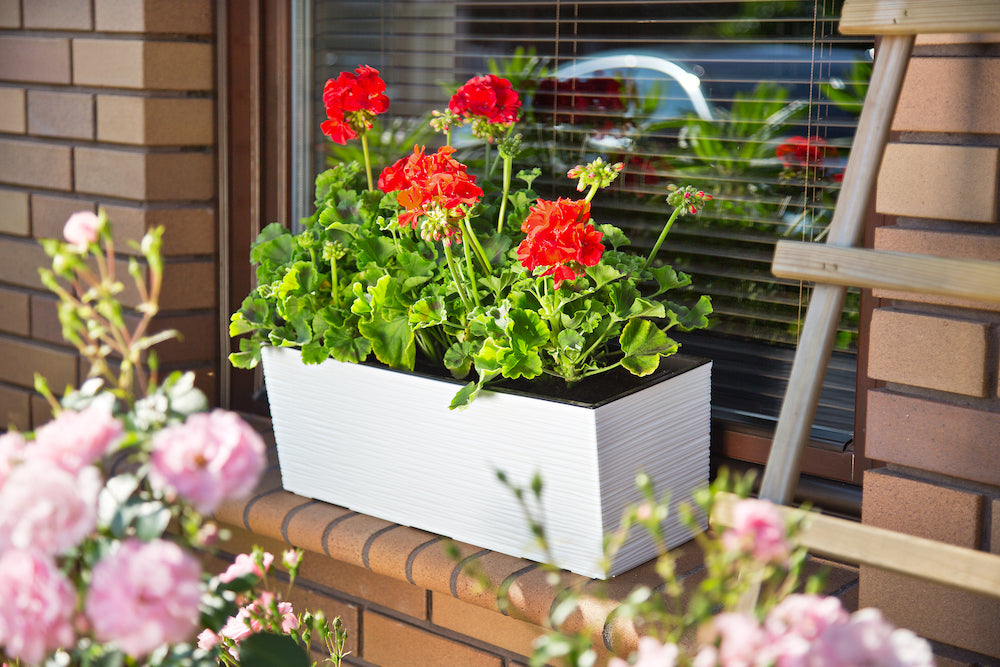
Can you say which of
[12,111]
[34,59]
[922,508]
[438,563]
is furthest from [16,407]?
[922,508]

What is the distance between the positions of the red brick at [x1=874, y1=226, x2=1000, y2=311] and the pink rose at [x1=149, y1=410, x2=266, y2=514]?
3.03 ft

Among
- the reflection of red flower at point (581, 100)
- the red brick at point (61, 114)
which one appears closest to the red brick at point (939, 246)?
the reflection of red flower at point (581, 100)

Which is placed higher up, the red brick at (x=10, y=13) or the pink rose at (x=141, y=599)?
the red brick at (x=10, y=13)

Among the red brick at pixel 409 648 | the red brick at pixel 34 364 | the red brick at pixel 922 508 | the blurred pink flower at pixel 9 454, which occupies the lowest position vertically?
the red brick at pixel 409 648

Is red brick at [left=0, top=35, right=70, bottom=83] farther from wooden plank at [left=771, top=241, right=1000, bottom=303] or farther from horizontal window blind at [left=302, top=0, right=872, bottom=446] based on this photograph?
wooden plank at [left=771, top=241, right=1000, bottom=303]

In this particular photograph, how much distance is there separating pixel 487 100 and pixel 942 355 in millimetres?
793

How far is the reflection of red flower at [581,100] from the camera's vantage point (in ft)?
6.43

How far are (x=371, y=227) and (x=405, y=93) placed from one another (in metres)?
0.52

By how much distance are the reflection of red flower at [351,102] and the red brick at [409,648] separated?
34.2 inches

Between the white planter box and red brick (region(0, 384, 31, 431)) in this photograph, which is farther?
red brick (region(0, 384, 31, 431))

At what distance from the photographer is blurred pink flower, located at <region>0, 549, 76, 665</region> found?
2.36ft

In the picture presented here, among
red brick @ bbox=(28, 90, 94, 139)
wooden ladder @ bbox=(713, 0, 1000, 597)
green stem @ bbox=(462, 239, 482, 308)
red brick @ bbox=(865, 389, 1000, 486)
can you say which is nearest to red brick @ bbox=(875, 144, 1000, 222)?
wooden ladder @ bbox=(713, 0, 1000, 597)

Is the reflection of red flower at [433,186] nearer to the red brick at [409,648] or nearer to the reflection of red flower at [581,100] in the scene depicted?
the reflection of red flower at [581,100]

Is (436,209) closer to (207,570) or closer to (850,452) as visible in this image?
(850,452)
